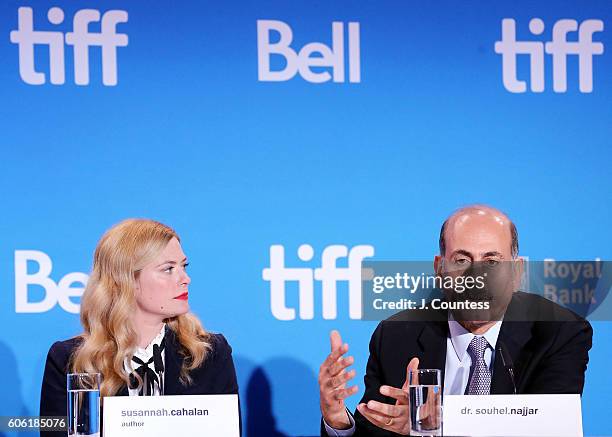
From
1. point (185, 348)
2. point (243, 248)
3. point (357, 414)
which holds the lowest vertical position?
point (357, 414)

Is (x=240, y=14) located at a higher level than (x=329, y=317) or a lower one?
higher

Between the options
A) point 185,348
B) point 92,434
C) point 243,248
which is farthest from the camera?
point 243,248

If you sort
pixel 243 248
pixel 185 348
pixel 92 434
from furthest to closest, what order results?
pixel 243 248 → pixel 185 348 → pixel 92 434

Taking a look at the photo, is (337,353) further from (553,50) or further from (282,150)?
(553,50)

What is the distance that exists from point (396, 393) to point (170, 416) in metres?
0.71

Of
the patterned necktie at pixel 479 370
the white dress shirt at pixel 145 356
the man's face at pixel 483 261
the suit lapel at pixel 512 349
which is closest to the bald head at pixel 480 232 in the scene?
the man's face at pixel 483 261

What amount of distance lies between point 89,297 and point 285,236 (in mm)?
769

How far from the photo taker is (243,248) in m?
3.57

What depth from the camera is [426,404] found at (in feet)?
8.41

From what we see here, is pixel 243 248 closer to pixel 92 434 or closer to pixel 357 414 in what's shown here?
pixel 357 414

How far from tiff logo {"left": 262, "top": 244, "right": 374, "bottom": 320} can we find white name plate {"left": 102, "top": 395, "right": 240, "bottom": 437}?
0.90m

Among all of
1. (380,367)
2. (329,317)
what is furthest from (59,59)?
(380,367)

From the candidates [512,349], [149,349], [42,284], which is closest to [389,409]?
[512,349]

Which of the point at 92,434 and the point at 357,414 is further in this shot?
the point at 357,414
